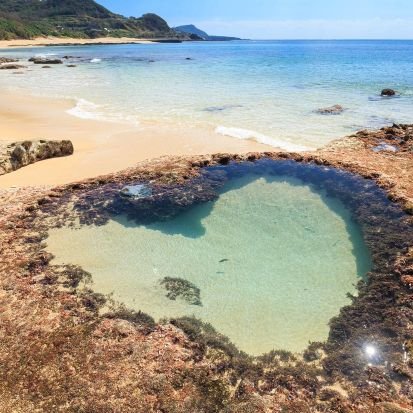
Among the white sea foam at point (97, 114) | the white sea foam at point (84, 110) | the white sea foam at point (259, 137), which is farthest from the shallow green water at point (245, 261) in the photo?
the white sea foam at point (84, 110)

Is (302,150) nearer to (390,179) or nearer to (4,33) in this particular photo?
(390,179)

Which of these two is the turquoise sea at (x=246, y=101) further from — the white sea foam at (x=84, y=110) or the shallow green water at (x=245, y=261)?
the shallow green water at (x=245, y=261)

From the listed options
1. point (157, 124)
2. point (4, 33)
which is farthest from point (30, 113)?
point (4, 33)

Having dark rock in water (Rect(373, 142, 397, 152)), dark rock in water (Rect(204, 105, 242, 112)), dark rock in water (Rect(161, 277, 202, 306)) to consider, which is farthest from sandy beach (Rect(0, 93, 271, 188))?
dark rock in water (Rect(161, 277, 202, 306))

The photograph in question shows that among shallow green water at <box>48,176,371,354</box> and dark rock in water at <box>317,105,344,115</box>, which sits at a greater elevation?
dark rock in water at <box>317,105,344,115</box>

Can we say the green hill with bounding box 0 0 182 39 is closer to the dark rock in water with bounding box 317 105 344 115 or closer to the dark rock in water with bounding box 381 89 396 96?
the dark rock in water with bounding box 381 89 396 96

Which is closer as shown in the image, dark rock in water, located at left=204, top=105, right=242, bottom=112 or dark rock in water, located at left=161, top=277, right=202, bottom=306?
dark rock in water, located at left=161, top=277, right=202, bottom=306
